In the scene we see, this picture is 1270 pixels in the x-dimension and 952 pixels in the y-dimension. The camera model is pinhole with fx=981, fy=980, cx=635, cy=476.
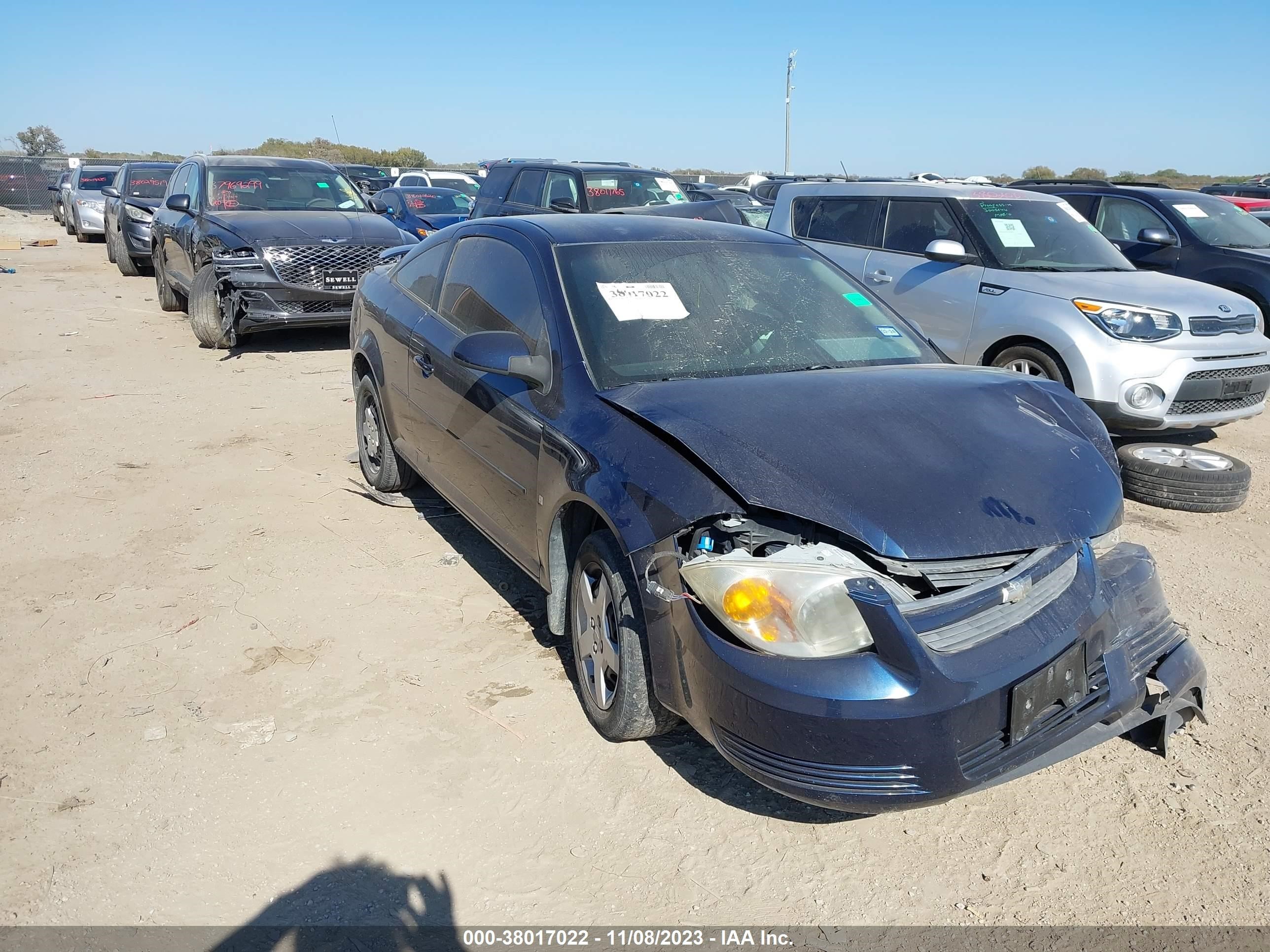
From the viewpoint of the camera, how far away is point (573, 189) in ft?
38.1

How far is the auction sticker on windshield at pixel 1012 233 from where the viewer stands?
7.40 m

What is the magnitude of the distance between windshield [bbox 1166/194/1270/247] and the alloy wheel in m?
Answer: 4.35

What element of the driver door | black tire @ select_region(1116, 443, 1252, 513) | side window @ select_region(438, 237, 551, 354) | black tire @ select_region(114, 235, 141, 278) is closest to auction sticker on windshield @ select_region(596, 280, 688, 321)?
side window @ select_region(438, 237, 551, 354)

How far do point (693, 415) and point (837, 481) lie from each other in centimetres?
56

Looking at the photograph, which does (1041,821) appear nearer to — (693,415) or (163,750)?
(693,415)

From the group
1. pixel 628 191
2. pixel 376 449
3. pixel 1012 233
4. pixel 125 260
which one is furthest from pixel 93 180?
pixel 1012 233

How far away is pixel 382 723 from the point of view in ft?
11.5

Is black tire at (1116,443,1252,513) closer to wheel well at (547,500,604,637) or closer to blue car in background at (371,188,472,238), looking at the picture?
wheel well at (547,500,604,637)

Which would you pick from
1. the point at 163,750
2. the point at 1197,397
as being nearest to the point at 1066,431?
the point at 163,750

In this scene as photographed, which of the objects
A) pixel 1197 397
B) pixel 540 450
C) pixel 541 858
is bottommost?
A: pixel 541 858

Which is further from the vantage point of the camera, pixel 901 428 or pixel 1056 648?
pixel 901 428

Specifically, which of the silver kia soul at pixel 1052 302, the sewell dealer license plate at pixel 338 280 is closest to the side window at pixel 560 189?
the sewell dealer license plate at pixel 338 280

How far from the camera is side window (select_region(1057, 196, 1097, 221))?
32.3 feet

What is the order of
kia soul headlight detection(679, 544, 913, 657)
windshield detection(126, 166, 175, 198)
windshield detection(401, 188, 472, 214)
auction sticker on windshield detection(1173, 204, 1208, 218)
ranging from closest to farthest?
kia soul headlight detection(679, 544, 913, 657) → auction sticker on windshield detection(1173, 204, 1208, 218) → windshield detection(401, 188, 472, 214) → windshield detection(126, 166, 175, 198)
